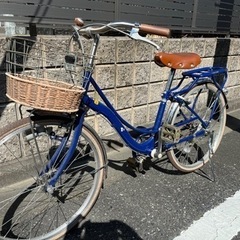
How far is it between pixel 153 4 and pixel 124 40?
2.79 ft

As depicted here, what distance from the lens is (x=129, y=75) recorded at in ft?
11.9

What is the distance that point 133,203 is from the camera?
2838 mm

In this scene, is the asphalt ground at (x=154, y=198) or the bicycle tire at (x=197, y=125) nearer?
the asphalt ground at (x=154, y=198)

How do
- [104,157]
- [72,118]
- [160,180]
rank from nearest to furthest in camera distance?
[72,118] < [104,157] < [160,180]

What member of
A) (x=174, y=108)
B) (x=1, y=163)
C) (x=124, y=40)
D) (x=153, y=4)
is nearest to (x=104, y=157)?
(x=174, y=108)

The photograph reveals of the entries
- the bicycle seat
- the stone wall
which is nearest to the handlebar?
the bicycle seat

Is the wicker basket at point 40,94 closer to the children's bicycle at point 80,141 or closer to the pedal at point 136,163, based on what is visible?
the children's bicycle at point 80,141

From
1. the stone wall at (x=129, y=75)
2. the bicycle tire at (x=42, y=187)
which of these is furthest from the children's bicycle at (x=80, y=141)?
the stone wall at (x=129, y=75)

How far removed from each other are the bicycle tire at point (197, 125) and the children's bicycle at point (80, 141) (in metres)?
0.01

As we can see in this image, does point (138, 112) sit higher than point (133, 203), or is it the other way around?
point (138, 112)

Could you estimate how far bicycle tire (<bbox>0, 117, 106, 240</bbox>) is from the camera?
2.23 metres

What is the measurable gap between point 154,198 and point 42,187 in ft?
3.77

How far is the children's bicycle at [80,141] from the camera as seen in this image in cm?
208

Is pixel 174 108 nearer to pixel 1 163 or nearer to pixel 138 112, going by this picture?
pixel 138 112
